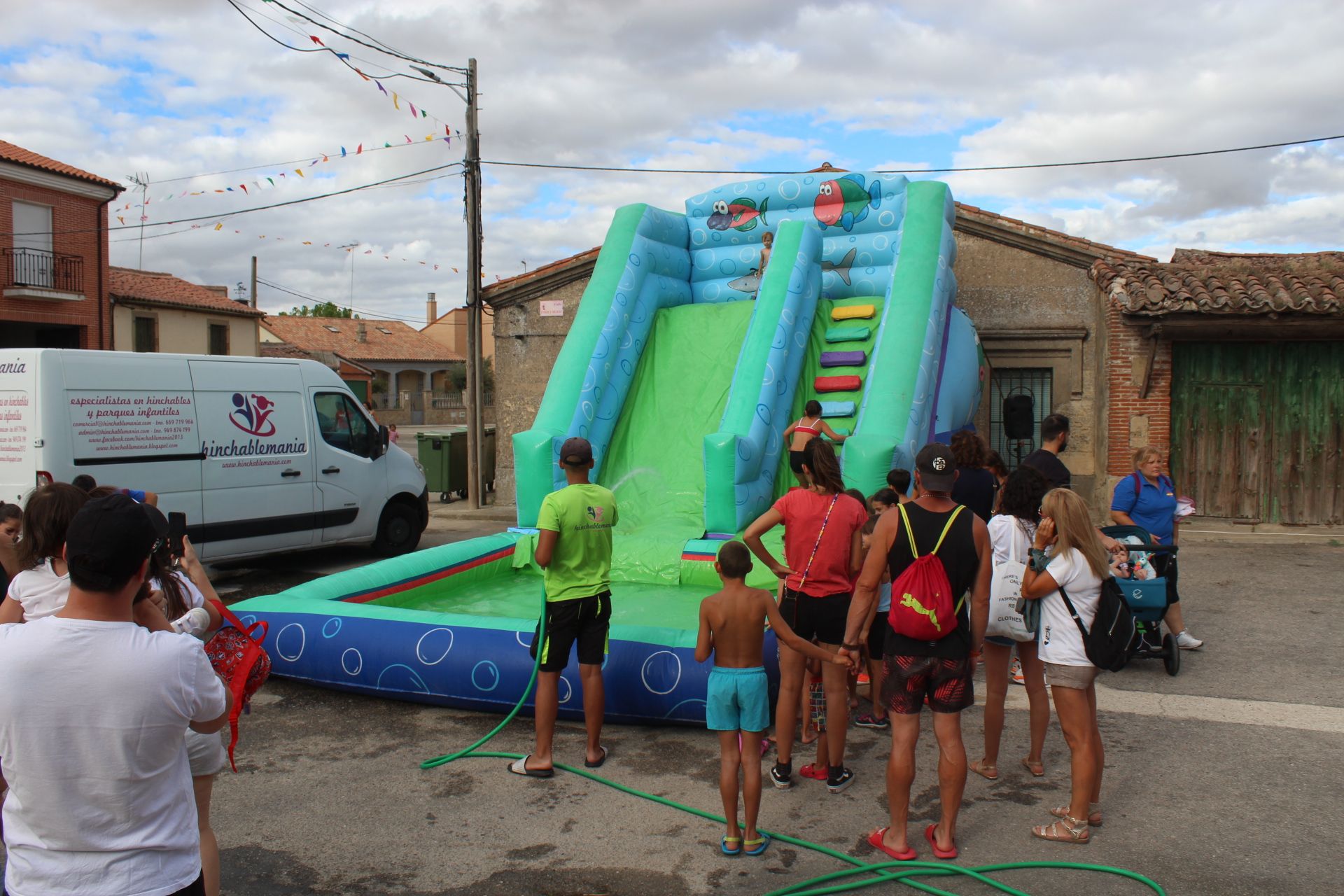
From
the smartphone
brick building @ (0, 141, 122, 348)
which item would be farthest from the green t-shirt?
brick building @ (0, 141, 122, 348)

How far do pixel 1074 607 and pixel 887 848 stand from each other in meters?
1.24

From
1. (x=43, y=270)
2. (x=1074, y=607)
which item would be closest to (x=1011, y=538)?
(x=1074, y=607)

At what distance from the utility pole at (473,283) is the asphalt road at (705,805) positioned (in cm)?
862

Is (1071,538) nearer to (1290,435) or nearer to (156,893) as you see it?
(156,893)

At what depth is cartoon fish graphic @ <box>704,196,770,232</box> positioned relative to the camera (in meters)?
12.1

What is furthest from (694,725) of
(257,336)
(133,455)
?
(257,336)

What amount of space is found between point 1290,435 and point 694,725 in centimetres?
957

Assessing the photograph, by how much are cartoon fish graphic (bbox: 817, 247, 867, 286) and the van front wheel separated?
548 centimetres

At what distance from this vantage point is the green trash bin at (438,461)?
51.5 feet

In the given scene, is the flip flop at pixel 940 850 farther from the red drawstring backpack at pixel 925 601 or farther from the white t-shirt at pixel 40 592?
the white t-shirt at pixel 40 592

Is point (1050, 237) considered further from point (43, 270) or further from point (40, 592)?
point (43, 270)

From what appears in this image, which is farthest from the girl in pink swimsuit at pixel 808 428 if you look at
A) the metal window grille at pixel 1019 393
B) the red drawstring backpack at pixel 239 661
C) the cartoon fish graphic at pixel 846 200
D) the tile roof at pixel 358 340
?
the tile roof at pixel 358 340

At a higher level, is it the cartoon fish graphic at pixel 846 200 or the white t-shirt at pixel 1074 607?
the cartoon fish graphic at pixel 846 200

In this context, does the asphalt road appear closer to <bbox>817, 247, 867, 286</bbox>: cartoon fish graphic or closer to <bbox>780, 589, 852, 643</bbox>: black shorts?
<bbox>780, 589, 852, 643</bbox>: black shorts
